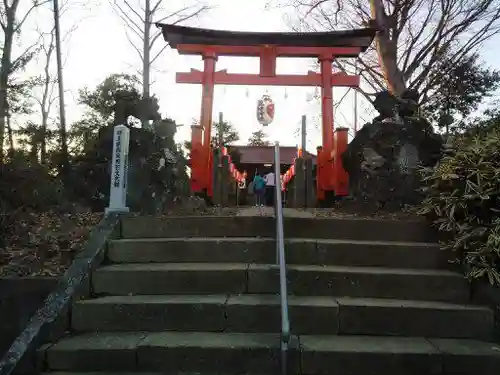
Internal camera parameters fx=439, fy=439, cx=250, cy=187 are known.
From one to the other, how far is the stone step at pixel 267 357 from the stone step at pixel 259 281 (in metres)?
0.58

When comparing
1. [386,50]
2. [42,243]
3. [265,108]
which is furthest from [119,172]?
[386,50]

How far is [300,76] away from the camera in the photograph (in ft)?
33.1

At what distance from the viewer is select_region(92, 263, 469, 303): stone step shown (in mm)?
3703

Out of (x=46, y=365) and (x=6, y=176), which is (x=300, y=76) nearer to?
(x=6, y=176)

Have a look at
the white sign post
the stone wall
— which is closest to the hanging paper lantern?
the white sign post

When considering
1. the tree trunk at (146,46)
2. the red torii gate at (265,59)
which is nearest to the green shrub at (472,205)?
the red torii gate at (265,59)

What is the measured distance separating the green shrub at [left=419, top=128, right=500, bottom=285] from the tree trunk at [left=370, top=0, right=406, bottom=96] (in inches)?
383

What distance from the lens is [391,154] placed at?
17.3ft

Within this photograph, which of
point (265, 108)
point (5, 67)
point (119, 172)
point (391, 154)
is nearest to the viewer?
point (119, 172)

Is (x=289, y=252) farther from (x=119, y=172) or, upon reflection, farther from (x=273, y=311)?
(x=119, y=172)

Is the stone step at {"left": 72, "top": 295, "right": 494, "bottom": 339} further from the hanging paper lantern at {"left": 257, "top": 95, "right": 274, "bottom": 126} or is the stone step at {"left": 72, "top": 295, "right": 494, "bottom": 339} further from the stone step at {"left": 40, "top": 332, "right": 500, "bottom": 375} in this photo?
the hanging paper lantern at {"left": 257, "top": 95, "right": 274, "bottom": 126}

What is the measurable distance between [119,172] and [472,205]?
3.55 metres

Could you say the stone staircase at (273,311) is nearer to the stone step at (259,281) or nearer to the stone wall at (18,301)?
the stone step at (259,281)

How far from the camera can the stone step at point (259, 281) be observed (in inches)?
146
